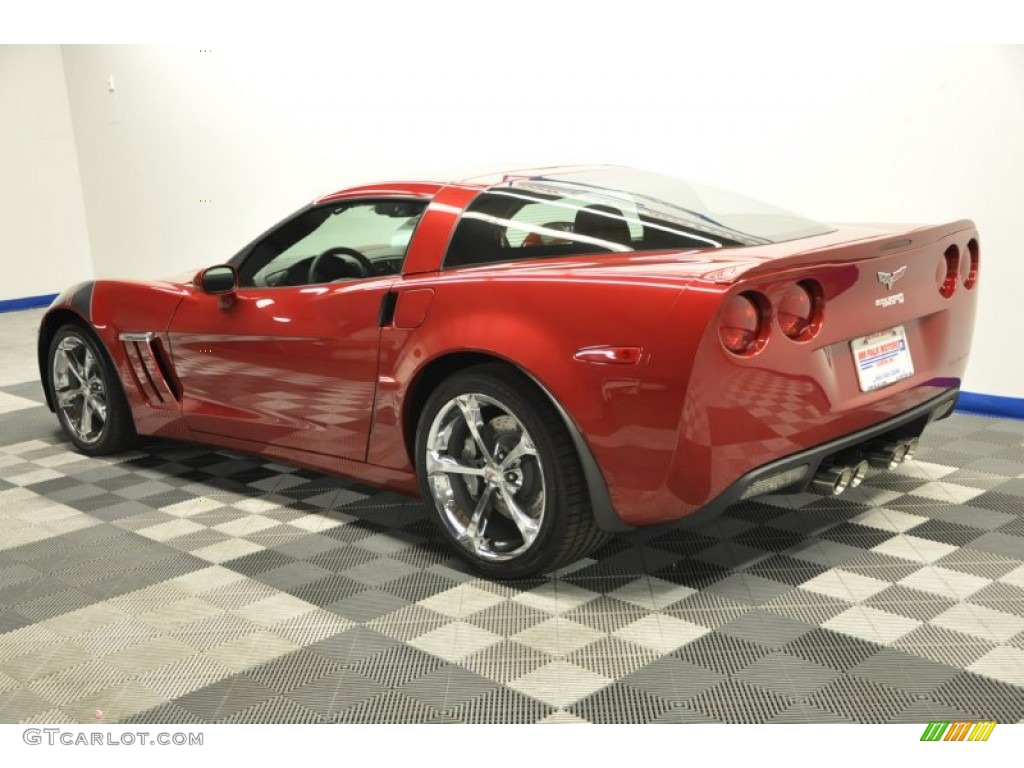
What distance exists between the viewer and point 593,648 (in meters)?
2.73

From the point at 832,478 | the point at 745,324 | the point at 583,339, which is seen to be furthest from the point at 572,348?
the point at 832,478

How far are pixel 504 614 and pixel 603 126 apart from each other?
3983 millimetres

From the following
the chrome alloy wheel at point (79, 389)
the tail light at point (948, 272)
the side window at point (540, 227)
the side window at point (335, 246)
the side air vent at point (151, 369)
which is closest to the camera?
the side window at point (540, 227)

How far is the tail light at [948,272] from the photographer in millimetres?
3273

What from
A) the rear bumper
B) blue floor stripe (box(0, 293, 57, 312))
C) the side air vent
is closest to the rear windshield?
the rear bumper

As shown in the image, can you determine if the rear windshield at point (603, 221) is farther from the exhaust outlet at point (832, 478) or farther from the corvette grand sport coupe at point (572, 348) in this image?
the exhaust outlet at point (832, 478)

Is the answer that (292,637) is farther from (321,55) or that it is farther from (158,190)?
(158,190)

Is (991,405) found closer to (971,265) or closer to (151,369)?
(971,265)

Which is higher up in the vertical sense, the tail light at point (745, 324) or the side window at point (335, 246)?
the side window at point (335, 246)

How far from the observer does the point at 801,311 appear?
2.79 meters

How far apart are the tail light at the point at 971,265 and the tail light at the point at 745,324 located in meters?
1.07

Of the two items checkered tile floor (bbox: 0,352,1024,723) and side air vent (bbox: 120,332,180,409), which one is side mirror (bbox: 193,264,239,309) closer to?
side air vent (bbox: 120,332,180,409)

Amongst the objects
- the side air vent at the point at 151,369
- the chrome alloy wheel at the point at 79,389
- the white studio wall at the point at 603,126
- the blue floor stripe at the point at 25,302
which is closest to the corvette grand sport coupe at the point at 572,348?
the side air vent at the point at 151,369

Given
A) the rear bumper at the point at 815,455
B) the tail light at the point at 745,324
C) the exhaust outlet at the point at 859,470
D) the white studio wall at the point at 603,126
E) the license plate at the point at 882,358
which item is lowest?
the exhaust outlet at the point at 859,470
